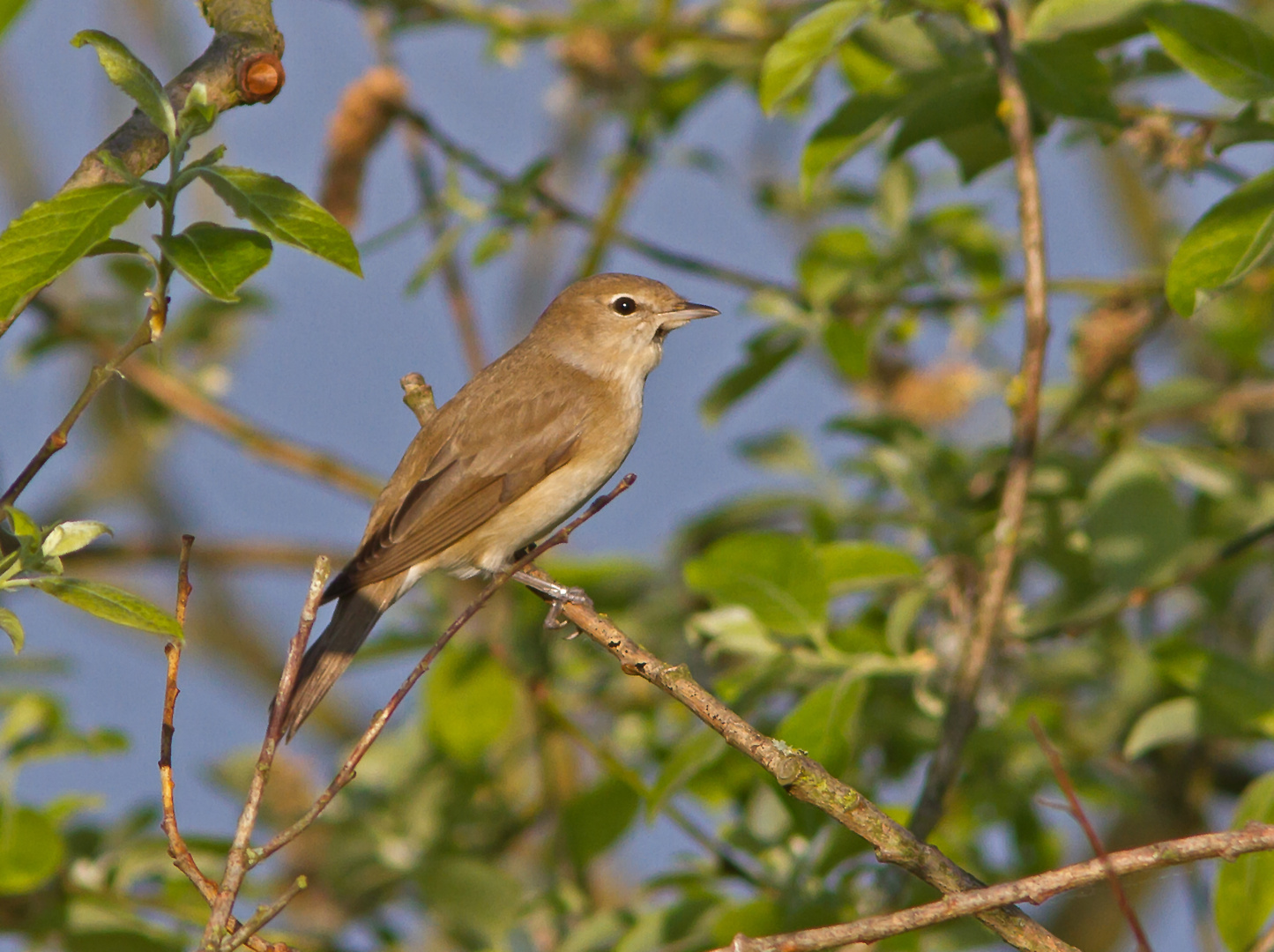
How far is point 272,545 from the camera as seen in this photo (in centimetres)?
534

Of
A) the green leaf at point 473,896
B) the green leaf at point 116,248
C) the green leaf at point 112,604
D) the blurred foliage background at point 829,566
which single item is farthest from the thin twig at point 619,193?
the green leaf at point 112,604

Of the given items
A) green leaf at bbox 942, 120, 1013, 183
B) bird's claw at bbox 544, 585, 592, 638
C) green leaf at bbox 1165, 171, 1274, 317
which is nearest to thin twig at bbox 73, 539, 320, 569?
bird's claw at bbox 544, 585, 592, 638

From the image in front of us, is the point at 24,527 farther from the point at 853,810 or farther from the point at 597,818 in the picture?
the point at 597,818

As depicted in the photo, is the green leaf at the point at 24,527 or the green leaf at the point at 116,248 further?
the green leaf at the point at 116,248

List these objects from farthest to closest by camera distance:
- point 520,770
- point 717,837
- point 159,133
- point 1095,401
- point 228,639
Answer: point 228,639, point 520,770, point 1095,401, point 717,837, point 159,133

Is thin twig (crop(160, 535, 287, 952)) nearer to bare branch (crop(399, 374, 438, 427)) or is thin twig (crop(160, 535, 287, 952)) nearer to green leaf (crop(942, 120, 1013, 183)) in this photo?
bare branch (crop(399, 374, 438, 427))

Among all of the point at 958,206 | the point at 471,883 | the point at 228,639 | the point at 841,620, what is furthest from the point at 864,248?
the point at 228,639

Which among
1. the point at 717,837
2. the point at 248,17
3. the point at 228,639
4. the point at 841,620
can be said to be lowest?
the point at 717,837

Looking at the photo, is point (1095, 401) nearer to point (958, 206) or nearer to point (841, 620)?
point (958, 206)

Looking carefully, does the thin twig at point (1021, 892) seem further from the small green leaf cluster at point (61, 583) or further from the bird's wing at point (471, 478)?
the bird's wing at point (471, 478)

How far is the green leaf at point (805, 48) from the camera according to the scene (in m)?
2.92

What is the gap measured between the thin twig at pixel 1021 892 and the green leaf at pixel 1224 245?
1030 mm

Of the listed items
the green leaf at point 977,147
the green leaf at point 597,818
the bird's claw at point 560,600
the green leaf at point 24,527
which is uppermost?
the green leaf at point 977,147

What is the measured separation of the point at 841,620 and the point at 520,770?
1807 mm
